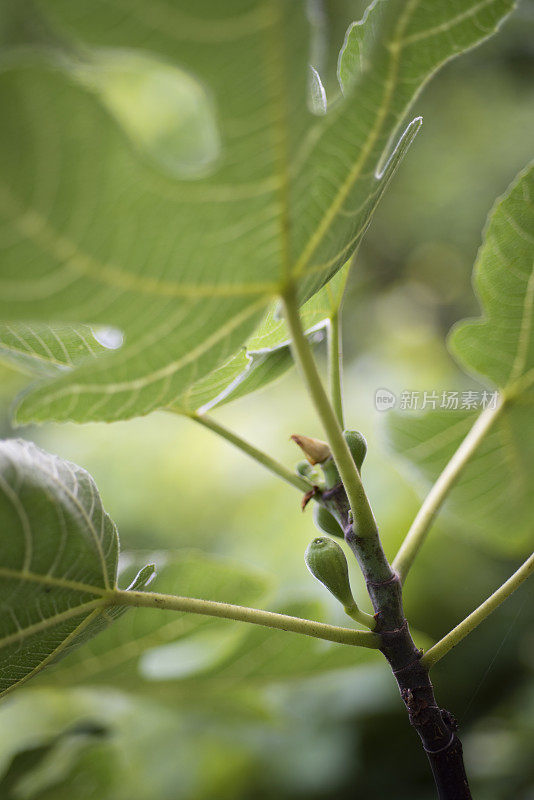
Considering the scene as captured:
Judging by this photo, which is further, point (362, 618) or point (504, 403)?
point (504, 403)

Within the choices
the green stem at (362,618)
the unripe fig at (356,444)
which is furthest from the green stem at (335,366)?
the green stem at (362,618)

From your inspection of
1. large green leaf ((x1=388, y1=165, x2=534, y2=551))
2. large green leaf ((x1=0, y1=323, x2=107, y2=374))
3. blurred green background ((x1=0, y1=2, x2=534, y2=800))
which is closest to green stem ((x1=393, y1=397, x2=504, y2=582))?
large green leaf ((x1=388, y1=165, x2=534, y2=551))

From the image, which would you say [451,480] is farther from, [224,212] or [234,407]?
[234,407]

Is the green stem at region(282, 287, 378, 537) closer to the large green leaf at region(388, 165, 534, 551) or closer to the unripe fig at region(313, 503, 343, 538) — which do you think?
the unripe fig at region(313, 503, 343, 538)

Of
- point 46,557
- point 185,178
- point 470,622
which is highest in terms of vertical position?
point 185,178

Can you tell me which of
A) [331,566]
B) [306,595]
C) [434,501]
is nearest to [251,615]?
[331,566]

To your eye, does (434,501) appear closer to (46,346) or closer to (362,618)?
(362,618)

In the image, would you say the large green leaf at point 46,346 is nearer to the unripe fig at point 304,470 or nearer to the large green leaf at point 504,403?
the unripe fig at point 304,470
